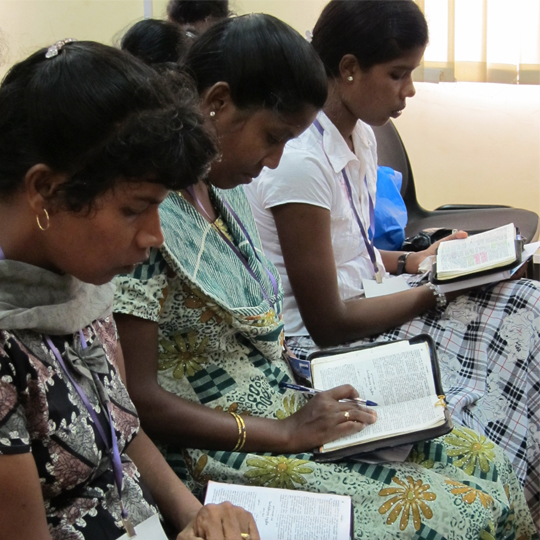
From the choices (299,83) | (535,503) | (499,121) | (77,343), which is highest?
(299,83)

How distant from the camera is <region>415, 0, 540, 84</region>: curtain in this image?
2891 millimetres

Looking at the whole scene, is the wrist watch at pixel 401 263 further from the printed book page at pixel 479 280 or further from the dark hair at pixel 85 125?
the dark hair at pixel 85 125

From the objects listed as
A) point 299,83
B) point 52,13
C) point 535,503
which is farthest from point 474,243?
point 52,13

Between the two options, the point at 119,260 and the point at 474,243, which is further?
the point at 474,243

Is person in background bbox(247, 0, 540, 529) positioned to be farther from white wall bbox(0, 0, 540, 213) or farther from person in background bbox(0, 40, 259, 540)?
white wall bbox(0, 0, 540, 213)

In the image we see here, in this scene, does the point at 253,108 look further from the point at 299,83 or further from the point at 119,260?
the point at 119,260

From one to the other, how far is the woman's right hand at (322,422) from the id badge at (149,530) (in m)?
0.33

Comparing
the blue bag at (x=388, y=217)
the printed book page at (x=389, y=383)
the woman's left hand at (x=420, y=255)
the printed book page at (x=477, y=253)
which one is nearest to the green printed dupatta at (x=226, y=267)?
the printed book page at (x=389, y=383)

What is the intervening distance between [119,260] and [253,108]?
468 mm

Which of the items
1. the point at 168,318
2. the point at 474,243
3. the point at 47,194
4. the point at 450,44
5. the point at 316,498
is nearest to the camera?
the point at 47,194

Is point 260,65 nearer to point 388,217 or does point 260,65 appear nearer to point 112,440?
point 112,440

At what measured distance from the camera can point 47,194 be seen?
0.77 meters

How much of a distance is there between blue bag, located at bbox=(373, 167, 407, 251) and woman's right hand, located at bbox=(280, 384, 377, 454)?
102cm

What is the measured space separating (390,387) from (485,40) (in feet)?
7.06
